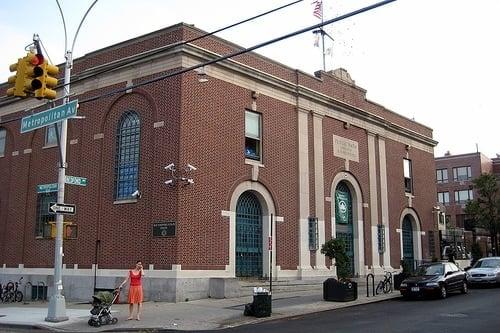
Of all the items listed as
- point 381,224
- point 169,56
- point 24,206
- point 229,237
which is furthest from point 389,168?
point 24,206

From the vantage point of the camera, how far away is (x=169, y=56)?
2281 cm

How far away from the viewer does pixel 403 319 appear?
615 inches

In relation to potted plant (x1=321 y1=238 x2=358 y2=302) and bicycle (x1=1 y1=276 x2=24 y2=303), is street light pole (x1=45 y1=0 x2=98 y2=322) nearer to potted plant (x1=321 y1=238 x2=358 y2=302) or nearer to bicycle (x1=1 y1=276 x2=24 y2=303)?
potted plant (x1=321 y1=238 x2=358 y2=302)

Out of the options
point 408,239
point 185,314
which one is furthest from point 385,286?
point 408,239

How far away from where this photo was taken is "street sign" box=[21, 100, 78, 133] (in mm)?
15867

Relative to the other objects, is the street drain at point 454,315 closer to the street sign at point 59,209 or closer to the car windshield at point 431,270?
the car windshield at point 431,270

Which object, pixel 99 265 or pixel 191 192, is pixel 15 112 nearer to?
pixel 99 265

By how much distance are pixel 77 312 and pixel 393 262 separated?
68.5 feet

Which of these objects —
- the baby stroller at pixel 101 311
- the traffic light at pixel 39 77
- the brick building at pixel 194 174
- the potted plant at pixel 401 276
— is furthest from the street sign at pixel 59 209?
the potted plant at pixel 401 276

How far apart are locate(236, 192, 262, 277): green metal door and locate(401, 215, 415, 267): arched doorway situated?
14514mm

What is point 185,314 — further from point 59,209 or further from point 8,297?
point 8,297

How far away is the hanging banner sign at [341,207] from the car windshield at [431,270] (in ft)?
24.2

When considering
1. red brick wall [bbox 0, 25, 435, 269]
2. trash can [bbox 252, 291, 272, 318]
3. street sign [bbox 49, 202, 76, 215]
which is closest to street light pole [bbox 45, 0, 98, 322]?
street sign [bbox 49, 202, 76, 215]

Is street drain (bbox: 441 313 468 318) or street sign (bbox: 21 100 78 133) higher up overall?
street sign (bbox: 21 100 78 133)
